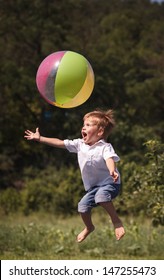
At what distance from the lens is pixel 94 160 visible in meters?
6.10

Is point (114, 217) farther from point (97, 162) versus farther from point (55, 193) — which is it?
point (55, 193)

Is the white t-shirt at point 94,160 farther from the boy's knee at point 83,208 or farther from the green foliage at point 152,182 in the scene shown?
the green foliage at point 152,182

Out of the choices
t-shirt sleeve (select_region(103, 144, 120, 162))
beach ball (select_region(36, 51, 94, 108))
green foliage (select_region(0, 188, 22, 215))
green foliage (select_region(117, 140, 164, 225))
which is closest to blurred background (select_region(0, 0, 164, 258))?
green foliage (select_region(0, 188, 22, 215))

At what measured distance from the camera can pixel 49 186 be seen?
22.0 meters

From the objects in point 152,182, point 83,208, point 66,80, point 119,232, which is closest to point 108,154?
point 83,208

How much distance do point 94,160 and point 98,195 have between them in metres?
0.33

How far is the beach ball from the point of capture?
648cm

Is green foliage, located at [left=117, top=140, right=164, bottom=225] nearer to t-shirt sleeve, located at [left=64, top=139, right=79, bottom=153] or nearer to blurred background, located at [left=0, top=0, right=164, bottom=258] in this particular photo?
t-shirt sleeve, located at [left=64, top=139, right=79, bottom=153]

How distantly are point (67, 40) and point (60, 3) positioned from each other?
5.92ft

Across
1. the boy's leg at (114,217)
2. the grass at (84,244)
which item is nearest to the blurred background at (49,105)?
the grass at (84,244)

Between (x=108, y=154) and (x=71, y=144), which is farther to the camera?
(x=71, y=144)

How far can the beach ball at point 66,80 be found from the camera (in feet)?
21.3

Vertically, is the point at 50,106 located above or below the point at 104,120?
above

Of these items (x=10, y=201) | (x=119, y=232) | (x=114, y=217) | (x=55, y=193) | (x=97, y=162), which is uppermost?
(x=55, y=193)
